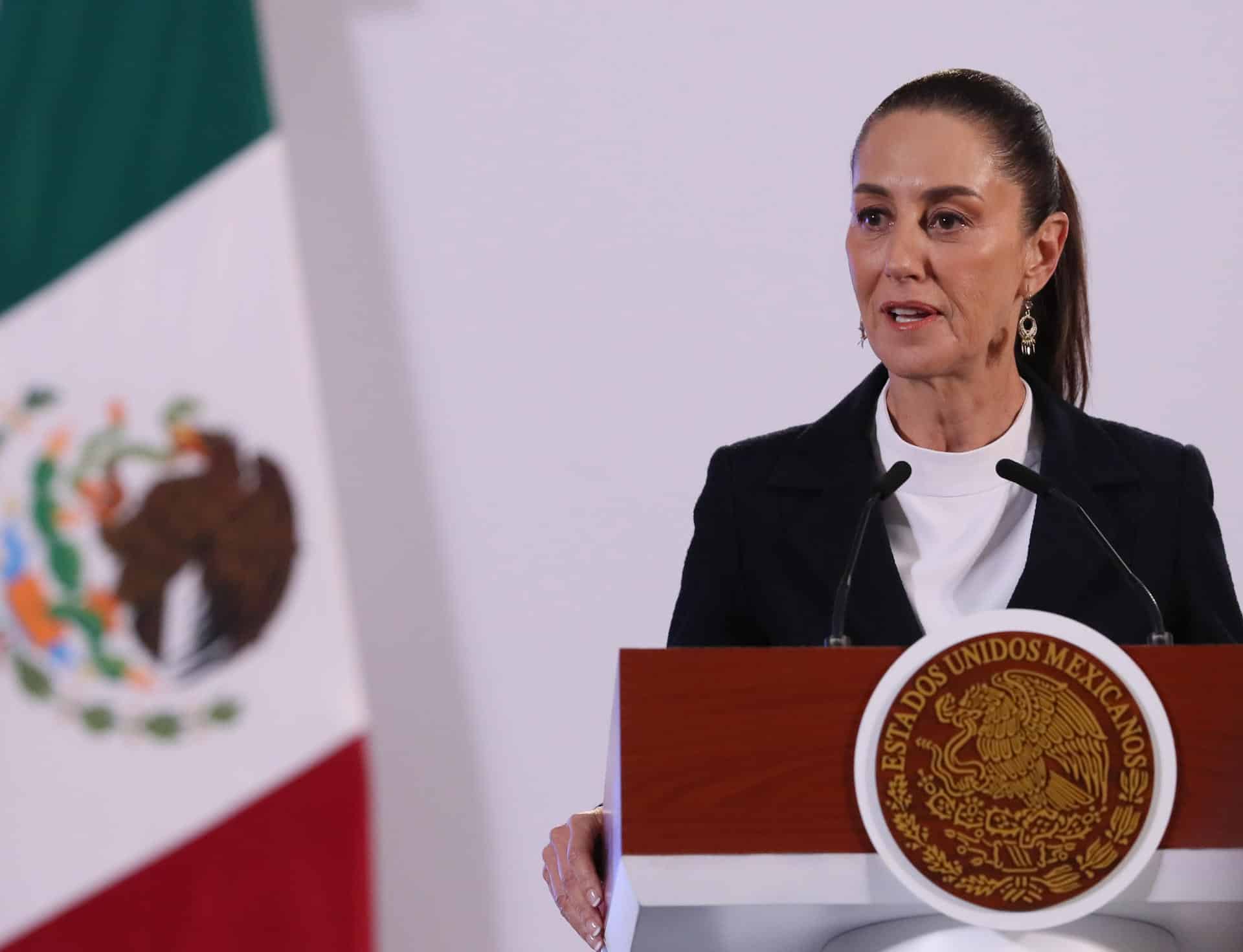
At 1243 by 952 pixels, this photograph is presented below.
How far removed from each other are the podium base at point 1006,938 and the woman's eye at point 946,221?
0.99m

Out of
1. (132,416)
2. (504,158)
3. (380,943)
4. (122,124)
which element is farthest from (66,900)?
(504,158)

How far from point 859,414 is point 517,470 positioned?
2.43ft

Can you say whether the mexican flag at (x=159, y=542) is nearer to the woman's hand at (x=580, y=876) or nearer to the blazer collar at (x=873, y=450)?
the woman's hand at (x=580, y=876)

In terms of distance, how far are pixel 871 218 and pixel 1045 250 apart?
0.89 ft

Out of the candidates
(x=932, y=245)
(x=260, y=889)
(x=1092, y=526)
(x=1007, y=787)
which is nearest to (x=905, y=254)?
(x=932, y=245)

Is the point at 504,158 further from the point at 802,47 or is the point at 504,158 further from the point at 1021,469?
the point at 1021,469

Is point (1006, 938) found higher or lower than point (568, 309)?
lower

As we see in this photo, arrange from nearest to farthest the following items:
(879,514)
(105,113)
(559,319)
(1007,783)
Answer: (1007,783) < (105,113) < (879,514) < (559,319)

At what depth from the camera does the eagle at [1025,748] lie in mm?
1436

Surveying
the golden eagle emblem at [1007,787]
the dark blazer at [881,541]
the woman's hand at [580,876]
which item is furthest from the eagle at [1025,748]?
the dark blazer at [881,541]

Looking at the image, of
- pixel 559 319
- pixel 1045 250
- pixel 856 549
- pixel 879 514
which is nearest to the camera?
pixel 856 549

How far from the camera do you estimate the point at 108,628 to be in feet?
6.07

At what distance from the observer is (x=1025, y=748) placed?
144cm

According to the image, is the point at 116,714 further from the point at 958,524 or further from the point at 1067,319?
the point at 1067,319
